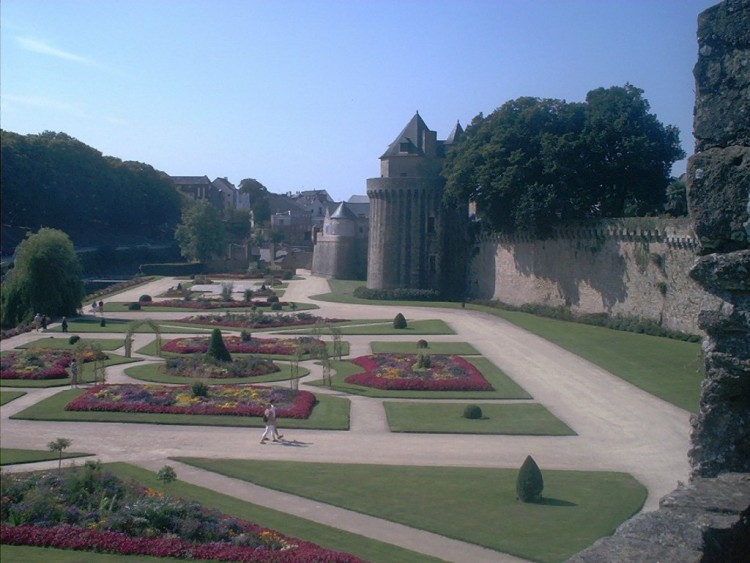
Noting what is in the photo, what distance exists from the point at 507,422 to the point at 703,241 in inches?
713

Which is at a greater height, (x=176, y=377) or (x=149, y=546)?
(x=176, y=377)

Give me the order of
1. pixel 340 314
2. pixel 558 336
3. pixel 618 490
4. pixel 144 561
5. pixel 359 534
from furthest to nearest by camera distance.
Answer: pixel 340 314, pixel 558 336, pixel 618 490, pixel 359 534, pixel 144 561

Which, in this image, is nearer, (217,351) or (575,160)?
(217,351)

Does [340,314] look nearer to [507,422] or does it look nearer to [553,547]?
[507,422]

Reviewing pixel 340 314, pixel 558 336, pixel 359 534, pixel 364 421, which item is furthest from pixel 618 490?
pixel 340 314

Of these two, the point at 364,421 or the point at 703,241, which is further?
the point at 364,421

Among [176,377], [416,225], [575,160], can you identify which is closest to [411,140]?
[416,225]

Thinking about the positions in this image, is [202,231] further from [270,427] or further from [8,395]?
[270,427]

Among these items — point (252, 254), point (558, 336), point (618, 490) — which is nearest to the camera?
point (618, 490)

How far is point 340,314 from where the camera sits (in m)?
51.2

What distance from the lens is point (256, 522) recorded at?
15086mm

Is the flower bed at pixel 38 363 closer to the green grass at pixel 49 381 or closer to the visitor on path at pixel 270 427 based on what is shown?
the green grass at pixel 49 381

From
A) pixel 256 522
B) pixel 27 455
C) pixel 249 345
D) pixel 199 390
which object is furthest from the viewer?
pixel 249 345

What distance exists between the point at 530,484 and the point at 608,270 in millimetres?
27799
